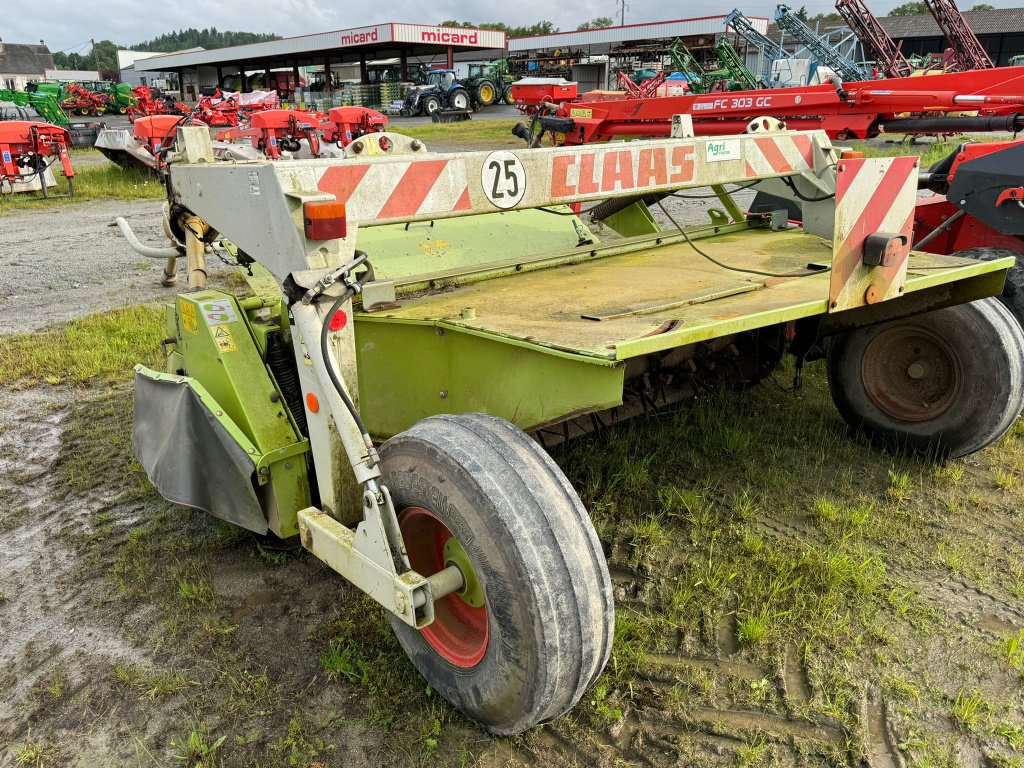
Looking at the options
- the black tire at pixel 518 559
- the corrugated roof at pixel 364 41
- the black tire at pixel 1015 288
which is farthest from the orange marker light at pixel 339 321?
the corrugated roof at pixel 364 41

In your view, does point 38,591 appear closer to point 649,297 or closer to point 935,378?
point 649,297

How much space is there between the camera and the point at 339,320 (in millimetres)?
2084

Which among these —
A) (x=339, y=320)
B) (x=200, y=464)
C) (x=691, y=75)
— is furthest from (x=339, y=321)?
(x=691, y=75)

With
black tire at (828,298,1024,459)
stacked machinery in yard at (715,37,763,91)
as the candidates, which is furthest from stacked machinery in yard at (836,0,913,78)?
black tire at (828,298,1024,459)

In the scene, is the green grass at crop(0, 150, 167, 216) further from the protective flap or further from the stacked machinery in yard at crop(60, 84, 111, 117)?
the stacked machinery in yard at crop(60, 84, 111, 117)

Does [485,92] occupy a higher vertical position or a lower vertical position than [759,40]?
lower

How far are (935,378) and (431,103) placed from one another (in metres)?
27.3

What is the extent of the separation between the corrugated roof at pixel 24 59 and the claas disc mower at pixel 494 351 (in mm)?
71788

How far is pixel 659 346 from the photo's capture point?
6.56ft

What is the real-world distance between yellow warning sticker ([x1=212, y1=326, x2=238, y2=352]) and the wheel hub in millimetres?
2614

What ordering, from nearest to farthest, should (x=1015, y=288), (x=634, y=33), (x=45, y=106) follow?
(x=1015, y=288), (x=45, y=106), (x=634, y=33)

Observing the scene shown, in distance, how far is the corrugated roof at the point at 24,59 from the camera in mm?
61375

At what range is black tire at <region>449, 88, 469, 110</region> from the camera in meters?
28.2

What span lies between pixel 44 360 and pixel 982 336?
511 cm
